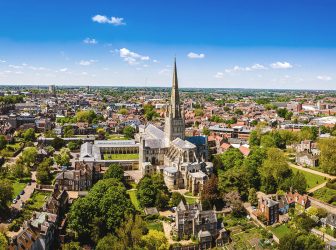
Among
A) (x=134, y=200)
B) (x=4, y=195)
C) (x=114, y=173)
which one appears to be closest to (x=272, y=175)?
(x=134, y=200)

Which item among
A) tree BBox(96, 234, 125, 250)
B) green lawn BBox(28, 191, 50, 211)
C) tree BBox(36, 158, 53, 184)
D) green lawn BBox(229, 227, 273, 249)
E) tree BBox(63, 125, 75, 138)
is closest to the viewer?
tree BBox(96, 234, 125, 250)

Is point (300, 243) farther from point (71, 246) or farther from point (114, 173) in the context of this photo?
point (114, 173)

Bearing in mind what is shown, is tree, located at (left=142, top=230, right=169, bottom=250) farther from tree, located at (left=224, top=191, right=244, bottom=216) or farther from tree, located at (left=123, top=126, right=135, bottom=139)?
tree, located at (left=123, top=126, right=135, bottom=139)

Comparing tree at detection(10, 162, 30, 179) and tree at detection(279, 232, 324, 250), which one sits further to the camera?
tree at detection(10, 162, 30, 179)

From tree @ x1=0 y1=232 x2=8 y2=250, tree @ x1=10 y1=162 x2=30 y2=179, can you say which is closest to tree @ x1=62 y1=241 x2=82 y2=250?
tree @ x1=0 y1=232 x2=8 y2=250

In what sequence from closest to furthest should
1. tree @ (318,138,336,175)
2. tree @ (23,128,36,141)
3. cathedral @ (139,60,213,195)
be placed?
cathedral @ (139,60,213,195), tree @ (318,138,336,175), tree @ (23,128,36,141)

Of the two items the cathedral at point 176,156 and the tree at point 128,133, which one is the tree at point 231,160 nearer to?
the cathedral at point 176,156
